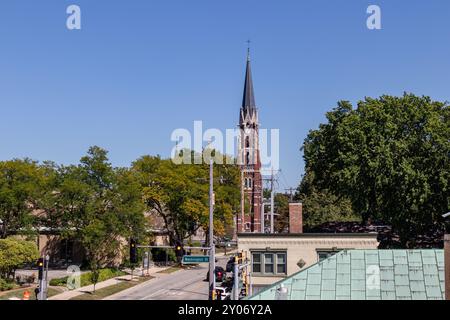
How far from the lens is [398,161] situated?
50625mm

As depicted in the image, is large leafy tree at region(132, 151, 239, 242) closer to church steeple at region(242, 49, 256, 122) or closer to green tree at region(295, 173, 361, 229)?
green tree at region(295, 173, 361, 229)

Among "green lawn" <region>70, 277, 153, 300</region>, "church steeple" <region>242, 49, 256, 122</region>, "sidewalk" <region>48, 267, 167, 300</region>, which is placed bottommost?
"green lawn" <region>70, 277, 153, 300</region>

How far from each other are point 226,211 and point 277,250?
140ft

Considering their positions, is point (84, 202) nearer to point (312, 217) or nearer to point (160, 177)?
point (160, 177)

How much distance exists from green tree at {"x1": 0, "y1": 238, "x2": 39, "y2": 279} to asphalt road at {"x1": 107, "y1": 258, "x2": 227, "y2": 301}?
8.90 metres

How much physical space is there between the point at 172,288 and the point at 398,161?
24458mm

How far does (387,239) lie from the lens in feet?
181

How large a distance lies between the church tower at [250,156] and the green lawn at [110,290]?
42.7 metres

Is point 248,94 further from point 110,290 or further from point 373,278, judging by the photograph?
point 373,278

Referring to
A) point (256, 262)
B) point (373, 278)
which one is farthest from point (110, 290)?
point (373, 278)

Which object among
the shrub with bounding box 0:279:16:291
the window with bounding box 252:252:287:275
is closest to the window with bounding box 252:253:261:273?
the window with bounding box 252:252:287:275

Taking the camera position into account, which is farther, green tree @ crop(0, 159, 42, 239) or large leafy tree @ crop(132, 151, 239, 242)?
large leafy tree @ crop(132, 151, 239, 242)

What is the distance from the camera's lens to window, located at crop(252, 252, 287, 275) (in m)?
33.8
